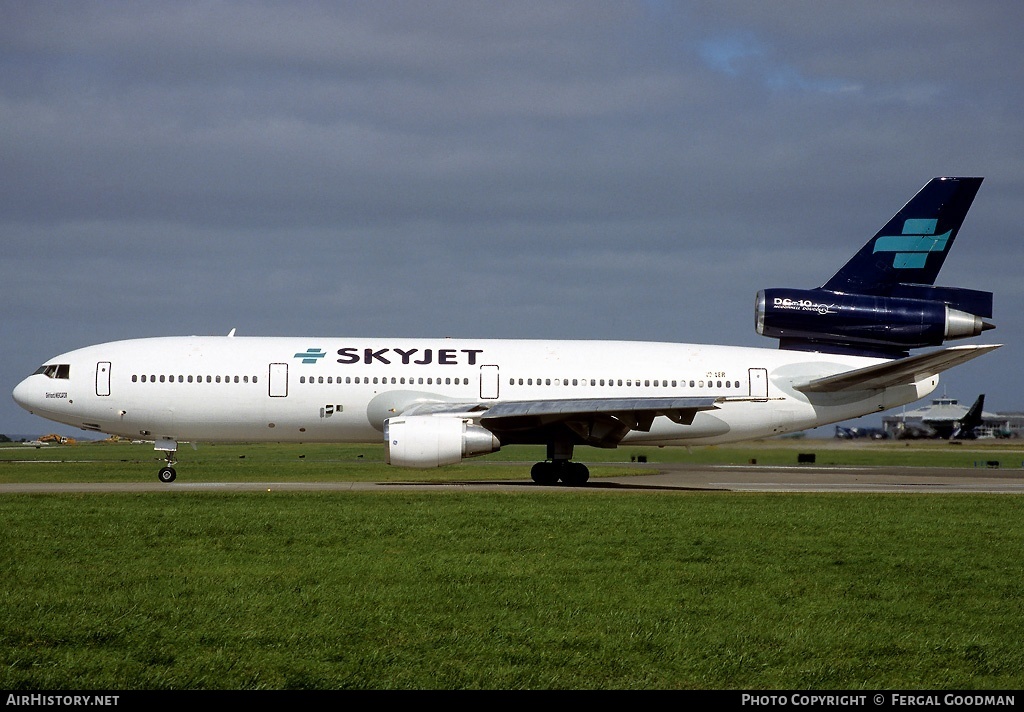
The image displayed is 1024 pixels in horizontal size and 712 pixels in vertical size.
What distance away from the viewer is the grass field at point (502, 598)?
27.8ft

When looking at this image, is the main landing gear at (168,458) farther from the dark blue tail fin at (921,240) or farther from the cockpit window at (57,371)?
the dark blue tail fin at (921,240)

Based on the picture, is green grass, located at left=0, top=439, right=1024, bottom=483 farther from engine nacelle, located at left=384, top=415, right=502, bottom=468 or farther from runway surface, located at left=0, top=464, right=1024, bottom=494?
engine nacelle, located at left=384, top=415, right=502, bottom=468

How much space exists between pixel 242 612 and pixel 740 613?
4966mm

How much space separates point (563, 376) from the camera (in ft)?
102

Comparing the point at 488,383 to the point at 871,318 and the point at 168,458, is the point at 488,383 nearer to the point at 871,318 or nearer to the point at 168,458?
the point at 168,458

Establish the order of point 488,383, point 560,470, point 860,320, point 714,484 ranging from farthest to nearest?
1. point 714,484
2. point 860,320
3. point 488,383
4. point 560,470

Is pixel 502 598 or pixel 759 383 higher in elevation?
pixel 759 383

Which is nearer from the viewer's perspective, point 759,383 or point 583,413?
point 583,413

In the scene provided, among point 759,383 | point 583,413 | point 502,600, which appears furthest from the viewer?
point 759,383

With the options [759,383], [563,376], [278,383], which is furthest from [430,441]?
[759,383]

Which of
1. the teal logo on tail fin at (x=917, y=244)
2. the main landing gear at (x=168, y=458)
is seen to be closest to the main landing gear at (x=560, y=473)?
the main landing gear at (x=168, y=458)

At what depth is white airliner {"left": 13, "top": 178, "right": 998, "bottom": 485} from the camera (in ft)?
98.0

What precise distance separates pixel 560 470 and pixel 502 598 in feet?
63.6

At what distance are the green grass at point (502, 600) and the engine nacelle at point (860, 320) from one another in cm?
1182
